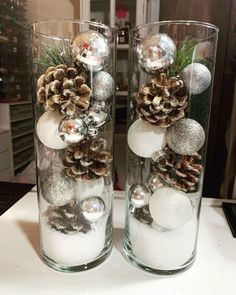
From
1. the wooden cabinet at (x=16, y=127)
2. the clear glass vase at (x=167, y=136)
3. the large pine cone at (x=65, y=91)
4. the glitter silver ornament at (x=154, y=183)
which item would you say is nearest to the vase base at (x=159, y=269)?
the clear glass vase at (x=167, y=136)

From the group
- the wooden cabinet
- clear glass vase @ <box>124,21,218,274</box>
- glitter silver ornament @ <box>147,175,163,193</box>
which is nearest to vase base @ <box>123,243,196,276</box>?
clear glass vase @ <box>124,21,218,274</box>

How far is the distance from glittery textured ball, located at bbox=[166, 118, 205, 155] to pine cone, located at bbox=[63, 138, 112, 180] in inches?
3.6

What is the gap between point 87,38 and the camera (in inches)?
13.1

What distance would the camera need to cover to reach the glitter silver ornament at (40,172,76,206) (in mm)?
373

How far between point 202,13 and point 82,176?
61cm

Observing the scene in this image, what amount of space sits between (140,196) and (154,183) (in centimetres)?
3

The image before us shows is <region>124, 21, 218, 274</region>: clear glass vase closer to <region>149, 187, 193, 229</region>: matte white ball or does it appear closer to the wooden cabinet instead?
<region>149, 187, 193, 229</region>: matte white ball

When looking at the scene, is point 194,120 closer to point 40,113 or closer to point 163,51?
point 163,51

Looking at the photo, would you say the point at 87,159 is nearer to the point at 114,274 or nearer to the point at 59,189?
the point at 59,189

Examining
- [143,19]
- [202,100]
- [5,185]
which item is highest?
[143,19]

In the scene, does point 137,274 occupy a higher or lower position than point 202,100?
lower

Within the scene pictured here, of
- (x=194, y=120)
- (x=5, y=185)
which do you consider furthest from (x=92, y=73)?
(x=5, y=185)

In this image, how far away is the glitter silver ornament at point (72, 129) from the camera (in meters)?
0.34

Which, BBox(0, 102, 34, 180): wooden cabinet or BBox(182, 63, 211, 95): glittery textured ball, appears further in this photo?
BBox(0, 102, 34, 180): wooden cabinet
